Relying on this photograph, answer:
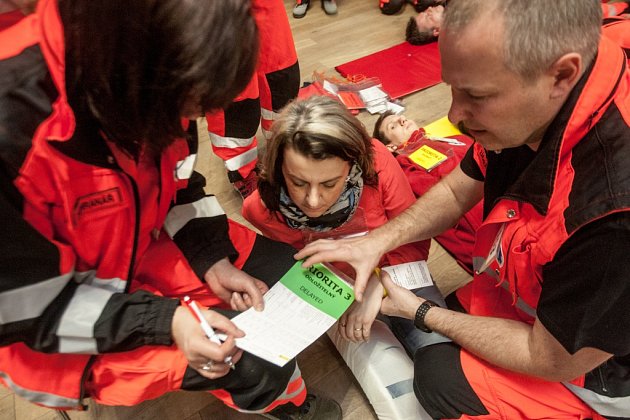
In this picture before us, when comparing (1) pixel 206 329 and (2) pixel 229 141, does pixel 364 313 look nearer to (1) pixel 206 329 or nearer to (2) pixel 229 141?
(1) pixel 206 329

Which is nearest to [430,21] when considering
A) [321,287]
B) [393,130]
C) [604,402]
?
[393,130]

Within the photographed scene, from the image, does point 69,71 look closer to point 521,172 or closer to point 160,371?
point 160,371

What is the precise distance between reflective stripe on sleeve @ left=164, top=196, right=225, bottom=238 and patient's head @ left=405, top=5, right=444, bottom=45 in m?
2.59

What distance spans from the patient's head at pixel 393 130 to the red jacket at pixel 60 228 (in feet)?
4.76

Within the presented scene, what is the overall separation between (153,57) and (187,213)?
64cm

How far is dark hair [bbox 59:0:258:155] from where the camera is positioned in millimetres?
590

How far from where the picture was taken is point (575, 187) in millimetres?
808

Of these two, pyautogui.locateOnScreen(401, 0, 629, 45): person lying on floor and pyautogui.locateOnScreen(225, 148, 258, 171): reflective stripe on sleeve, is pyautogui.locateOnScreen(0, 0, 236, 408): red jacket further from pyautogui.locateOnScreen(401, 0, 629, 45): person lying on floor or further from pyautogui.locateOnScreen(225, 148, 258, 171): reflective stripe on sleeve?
pyautogui.locateOnScreen(401, 0, 629, 45): person lying on floor

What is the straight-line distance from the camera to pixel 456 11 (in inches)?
30.6

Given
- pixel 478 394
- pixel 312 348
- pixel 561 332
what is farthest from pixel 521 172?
pixel 312 348

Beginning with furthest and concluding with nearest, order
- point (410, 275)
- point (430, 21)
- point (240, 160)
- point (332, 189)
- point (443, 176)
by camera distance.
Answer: point (430, 21), point (240, 160), point (443, 176), point (410, 275), point (332, 189)

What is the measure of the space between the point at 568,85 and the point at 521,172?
265 millimetres

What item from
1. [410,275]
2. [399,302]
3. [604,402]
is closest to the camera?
[604,402]

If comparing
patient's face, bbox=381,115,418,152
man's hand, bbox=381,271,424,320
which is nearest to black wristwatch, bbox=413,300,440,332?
man's hand, bbox=381,271,424,320
